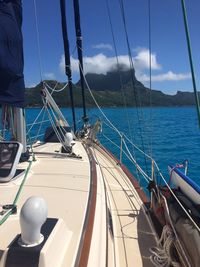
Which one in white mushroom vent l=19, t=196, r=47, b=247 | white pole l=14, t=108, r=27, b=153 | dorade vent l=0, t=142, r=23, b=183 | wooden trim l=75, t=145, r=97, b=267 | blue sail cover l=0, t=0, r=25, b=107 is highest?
blue sail cover l=0, t=0, r=25, b=107

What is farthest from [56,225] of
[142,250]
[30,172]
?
[30,172]

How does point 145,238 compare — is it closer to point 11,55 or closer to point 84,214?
point 84,214

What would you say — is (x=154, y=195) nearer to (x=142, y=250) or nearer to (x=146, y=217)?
(x=146, y=217)

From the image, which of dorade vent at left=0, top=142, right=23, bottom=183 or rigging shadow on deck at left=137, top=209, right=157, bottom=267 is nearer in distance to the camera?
rigging shadow on deck at left=137, top=209, right=157, bottom=267

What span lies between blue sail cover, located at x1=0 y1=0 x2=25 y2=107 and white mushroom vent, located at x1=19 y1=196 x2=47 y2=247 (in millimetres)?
1593

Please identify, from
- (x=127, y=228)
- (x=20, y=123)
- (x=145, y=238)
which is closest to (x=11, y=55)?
(x=20, y=123)

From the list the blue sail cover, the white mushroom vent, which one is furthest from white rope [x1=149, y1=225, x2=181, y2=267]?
the blue sail cover

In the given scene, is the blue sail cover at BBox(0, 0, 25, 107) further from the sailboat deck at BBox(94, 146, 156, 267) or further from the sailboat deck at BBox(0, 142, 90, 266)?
the sailboat deck at BBox(94, 146, 156, 267)

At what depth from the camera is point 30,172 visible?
3314 millimetres

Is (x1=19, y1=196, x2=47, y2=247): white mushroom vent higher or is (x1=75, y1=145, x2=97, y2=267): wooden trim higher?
(x1=19, y1=196, x2=47, y2=247): white mushroom vent

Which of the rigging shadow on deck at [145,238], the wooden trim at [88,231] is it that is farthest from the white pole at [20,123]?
the rigging shadow on deck at [145,238]

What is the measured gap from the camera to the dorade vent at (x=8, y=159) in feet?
9.55

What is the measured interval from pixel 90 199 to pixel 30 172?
1027mm

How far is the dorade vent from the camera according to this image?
291 centimetres
